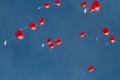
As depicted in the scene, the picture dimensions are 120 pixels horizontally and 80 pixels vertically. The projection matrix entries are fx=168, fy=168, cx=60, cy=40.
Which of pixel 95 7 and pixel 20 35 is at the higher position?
pixel 95 7

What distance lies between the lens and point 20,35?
18.0 meters

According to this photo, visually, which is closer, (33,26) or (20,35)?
(20,35)

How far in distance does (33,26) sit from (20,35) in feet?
7.16

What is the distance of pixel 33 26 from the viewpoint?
64.1ft

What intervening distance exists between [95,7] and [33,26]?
7338 mm

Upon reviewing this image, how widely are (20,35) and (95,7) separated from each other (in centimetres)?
837

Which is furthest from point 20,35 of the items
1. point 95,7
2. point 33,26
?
point 95,7

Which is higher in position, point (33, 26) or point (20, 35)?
point (33, 26)

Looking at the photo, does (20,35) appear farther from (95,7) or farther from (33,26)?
(95,7)

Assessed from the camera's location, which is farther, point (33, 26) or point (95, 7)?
point (33, 26)

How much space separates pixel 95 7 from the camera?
55.7 feet
